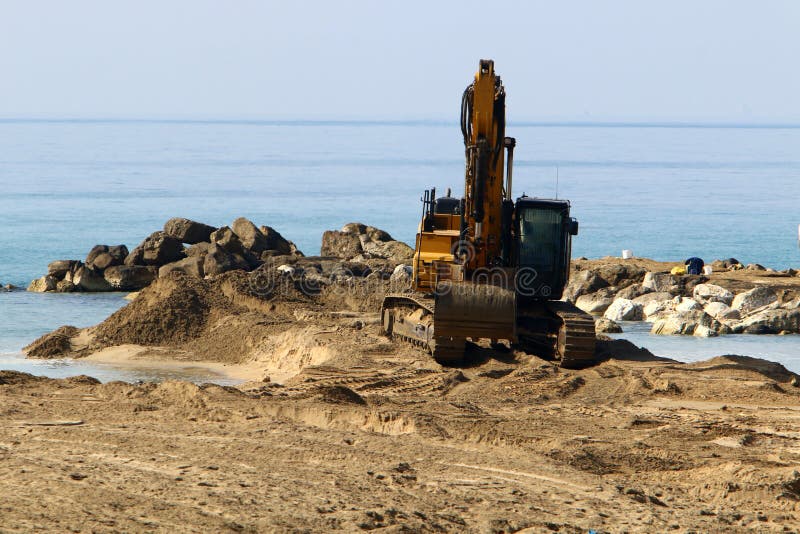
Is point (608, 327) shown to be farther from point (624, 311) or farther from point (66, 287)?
point (66, 287)

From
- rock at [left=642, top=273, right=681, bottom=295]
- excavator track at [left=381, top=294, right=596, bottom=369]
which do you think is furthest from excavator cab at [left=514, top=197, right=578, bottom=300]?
rock at [left=642, top=273, right=681, bottom=295]

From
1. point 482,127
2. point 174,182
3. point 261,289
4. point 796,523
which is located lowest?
point 796,523

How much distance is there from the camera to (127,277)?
33500 mm

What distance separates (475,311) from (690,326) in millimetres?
10411

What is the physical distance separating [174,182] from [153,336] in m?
71.6

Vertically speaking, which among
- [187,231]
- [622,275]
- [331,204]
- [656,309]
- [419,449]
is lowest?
[419,449]

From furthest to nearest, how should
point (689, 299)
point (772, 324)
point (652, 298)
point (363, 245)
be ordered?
point (363, 245) < point (652, 298) < point (689, 299) < point (772, 324)

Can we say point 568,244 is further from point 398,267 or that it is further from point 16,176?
point 16,176

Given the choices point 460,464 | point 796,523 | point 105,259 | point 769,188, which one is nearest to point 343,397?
point 460,464

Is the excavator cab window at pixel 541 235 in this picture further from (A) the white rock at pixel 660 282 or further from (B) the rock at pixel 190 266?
(B) the rock at pixel 190 266

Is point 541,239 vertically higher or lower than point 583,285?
higher

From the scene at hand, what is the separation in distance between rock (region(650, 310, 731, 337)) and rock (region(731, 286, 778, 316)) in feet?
7.28

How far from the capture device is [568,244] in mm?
A: 16688

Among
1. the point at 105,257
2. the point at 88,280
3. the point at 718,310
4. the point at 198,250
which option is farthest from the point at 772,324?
the point at 105,257
